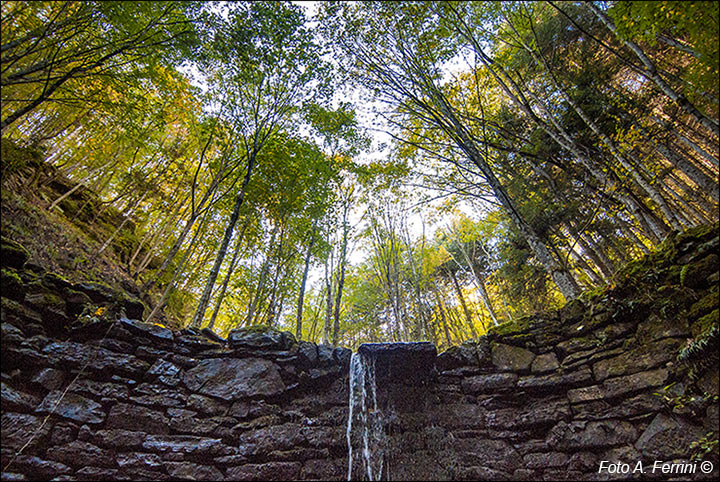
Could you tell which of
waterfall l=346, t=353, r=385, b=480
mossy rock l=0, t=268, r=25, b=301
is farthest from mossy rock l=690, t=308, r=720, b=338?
mossy rock l=0, t=268, r=25, b=301

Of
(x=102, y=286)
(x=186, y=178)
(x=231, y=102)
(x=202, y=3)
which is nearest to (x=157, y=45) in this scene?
(x=202, y=3)

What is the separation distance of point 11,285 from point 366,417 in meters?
4.98

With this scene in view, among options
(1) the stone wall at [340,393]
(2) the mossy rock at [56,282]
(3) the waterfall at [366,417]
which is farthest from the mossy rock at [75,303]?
(3) the waterfall at [366,417]

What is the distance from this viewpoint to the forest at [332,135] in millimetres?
Result: 4203

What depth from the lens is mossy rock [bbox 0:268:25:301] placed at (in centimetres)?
322

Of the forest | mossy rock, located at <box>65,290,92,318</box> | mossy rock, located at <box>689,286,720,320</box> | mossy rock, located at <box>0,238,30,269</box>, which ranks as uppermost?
the forest

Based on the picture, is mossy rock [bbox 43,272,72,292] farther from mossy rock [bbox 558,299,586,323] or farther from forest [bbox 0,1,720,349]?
mossy rock [bbox 558,299,586,323]

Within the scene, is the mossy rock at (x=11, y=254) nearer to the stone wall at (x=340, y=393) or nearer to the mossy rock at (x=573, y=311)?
the stone wall at (x=340, y=393)

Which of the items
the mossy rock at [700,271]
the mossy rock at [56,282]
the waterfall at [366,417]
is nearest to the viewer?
the mossy rock at [700,271]

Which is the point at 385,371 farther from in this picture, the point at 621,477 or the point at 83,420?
the point at 83,420

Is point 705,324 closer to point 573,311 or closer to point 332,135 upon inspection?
point 573,311

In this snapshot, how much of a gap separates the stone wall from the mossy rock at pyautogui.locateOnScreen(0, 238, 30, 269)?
0.13 ft

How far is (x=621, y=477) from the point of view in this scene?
2.78 m

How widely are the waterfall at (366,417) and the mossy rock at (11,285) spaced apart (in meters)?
4.50
